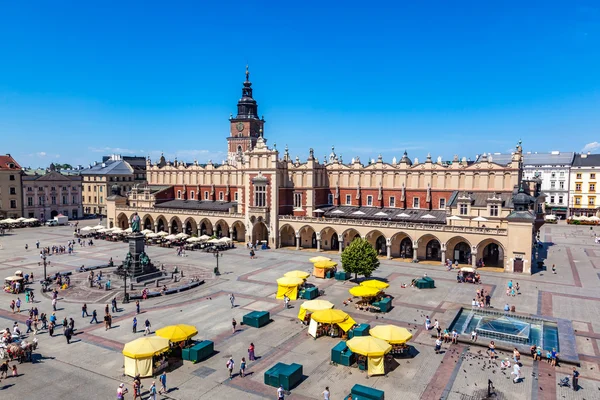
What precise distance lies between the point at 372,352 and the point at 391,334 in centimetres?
319

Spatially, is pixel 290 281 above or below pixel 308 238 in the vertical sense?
above

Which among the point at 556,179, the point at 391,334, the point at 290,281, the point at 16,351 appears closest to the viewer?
the point at 16,351

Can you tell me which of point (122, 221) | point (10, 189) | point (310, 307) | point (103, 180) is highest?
point (103, 180)

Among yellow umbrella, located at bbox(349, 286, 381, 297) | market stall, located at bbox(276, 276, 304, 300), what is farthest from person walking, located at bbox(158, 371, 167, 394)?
yellow umbrella, located at bbox(349, 286, 381, 297)

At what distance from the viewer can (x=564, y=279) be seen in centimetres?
4862

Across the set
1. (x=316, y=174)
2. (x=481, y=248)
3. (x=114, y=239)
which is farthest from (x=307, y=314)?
(x=114, y=239)

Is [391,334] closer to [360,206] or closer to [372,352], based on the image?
[372,352]

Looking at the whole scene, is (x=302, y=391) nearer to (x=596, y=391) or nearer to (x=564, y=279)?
(x=596, y=391)

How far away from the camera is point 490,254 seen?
62094 mm

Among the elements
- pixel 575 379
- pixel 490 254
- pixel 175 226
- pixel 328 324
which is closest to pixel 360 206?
pixel 490 254

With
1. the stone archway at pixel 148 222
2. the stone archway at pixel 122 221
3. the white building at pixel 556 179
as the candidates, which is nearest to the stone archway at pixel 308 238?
the stone archway at pixel 148 222

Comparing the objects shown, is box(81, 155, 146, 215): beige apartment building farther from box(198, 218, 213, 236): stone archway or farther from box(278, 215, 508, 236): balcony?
box(278, 215, 508, 236): balcony

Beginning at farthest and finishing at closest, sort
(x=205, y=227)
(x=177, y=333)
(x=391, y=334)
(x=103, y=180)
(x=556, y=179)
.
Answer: (x=103, y=180) → (x=556, y=179) → (x=205, y=227) → (x=177, y=333) → (x=391, y=334)

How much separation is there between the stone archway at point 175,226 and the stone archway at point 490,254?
179ft
